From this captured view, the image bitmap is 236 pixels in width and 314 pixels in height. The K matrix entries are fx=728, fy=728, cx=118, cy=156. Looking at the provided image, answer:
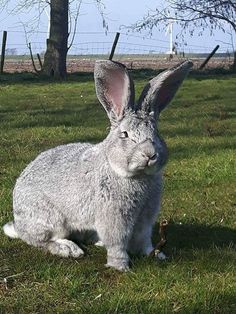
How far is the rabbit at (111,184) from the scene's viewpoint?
384 cm

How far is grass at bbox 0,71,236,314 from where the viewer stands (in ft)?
11.9

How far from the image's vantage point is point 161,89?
3953 millimetres

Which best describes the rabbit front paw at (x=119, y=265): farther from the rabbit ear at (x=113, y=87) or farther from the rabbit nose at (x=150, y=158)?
the rabbit ear at (x=113, y=87)

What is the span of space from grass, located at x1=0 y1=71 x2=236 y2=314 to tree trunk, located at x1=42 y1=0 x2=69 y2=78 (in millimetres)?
10447

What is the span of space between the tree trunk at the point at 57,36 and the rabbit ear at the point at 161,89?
17.0 meters

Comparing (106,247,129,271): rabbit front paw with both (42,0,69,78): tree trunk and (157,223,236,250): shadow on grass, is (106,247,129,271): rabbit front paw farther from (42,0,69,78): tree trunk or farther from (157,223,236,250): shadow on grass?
(42,0,69,78): tree trunk

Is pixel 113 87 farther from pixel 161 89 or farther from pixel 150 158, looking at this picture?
pixel 150 158

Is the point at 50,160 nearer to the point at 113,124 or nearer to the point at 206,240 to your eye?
the point at 113,124

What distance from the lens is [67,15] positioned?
21.3 metres

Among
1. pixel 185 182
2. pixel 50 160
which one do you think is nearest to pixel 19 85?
pixel 185 182

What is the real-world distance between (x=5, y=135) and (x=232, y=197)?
3917 mm

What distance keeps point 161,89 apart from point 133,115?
0.73 feet

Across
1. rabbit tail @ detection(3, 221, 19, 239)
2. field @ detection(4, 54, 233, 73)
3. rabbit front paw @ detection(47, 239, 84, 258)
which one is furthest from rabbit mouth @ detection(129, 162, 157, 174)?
field @ detection(4, 54, 233, 73)

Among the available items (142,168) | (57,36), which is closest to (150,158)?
(142,168)
